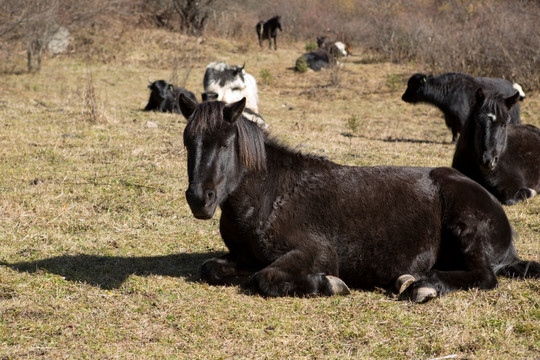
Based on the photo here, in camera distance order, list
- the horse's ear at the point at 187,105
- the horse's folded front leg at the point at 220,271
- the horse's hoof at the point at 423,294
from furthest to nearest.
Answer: the horse's folded front leg at the point at 220,271 → the horse's ear at the point at 187,105 → the horse's hoof at the point at 423,294

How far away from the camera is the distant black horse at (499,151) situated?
728 cm

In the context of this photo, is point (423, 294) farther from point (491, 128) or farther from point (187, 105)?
point (491, 128)

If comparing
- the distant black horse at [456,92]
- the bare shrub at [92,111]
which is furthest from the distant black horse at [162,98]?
the distant black horse at [456,92]

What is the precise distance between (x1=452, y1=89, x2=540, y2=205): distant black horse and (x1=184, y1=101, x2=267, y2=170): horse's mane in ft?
12.8

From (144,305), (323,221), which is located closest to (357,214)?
(323,221)

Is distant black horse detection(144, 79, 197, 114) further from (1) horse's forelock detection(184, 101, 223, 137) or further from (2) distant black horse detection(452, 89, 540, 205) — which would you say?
(1) horse's forelock detection(184, 101, 223, 137)

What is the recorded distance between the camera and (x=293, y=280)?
14.1ft

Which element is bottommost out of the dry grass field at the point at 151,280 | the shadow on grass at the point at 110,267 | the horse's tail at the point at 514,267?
the shadow on grass at the point at 110,267

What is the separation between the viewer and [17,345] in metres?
3.40

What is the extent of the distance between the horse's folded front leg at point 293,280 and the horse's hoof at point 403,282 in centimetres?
45

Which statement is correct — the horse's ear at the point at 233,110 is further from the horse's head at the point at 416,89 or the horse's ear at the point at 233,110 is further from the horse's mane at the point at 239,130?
the horse's head at the point at 416,89

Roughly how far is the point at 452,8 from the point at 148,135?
31916 millimetres

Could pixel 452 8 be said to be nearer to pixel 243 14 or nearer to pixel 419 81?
pixel 243 14

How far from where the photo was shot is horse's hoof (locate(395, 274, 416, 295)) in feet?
14.5
